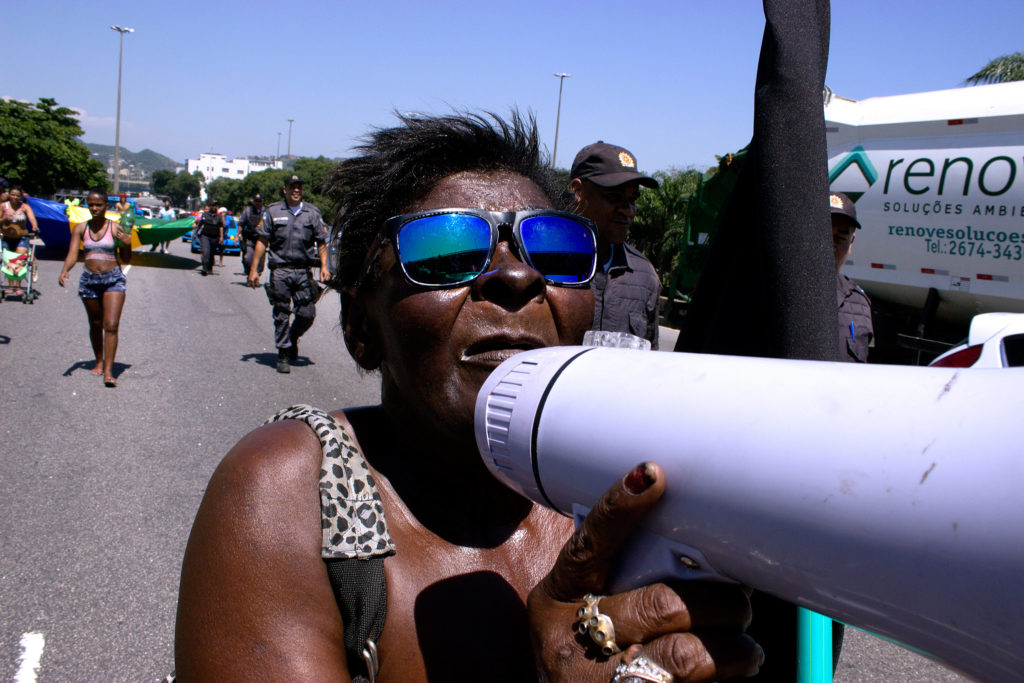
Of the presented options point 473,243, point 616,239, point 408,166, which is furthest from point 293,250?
point 473,243

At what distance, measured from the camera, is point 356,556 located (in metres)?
1.18

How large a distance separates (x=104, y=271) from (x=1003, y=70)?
17526 mm

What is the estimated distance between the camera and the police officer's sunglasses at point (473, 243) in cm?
143

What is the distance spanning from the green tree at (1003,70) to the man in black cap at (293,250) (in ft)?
49.2

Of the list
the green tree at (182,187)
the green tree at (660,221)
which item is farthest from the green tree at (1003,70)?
the green tree at (182,187)

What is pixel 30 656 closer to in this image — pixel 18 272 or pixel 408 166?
pixel 408 166

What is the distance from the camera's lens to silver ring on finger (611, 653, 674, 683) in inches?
36.0

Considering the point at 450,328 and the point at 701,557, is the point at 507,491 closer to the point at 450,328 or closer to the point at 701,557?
the point at 450,328

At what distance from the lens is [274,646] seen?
43.5 inches

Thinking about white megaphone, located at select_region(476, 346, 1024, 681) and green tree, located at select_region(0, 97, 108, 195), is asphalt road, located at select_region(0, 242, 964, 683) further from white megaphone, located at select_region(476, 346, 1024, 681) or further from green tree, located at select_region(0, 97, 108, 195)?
green tree, located at select_region(0, 97, 108, 195)

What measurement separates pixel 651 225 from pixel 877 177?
1036cm

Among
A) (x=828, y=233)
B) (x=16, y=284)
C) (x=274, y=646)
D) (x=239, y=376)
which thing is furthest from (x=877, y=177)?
(x=16, y=284)

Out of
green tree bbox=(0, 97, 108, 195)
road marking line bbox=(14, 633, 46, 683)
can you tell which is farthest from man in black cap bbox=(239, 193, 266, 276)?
green tree bbox=(0, 97, 108, 195)

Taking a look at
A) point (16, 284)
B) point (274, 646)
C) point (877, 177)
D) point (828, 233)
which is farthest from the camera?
point (16, 284)
